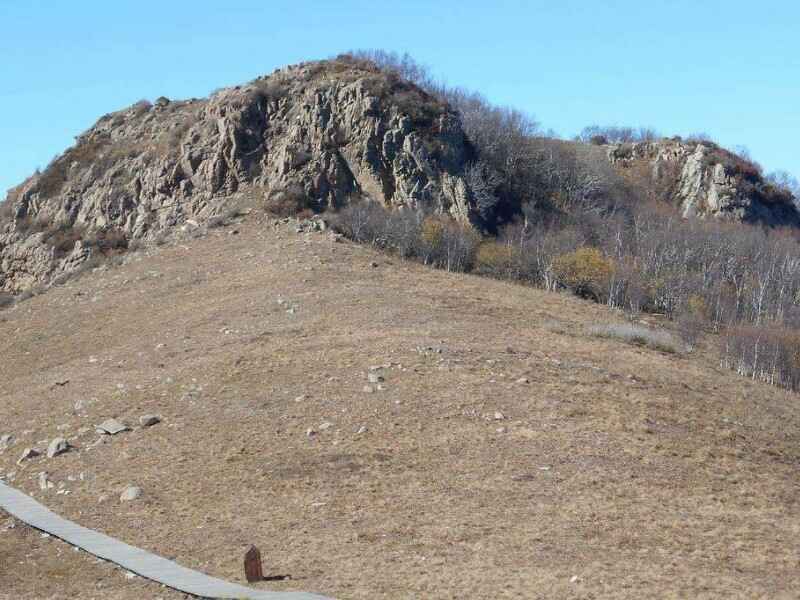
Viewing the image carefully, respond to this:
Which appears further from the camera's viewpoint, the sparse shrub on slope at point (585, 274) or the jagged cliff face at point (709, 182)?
the jagged cliff face at point (709, 182)

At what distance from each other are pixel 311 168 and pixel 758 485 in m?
32.0

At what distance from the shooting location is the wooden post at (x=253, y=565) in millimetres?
13055

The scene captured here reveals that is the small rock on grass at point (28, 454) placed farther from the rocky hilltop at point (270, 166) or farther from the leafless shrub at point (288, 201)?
the rocky hilltop at point (270, 166)

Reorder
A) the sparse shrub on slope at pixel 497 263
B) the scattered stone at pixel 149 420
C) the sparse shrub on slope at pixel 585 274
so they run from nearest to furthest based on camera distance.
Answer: the scattered stone at pixel 149 420 < the sparse shrub on slope at pixel 585 274 < the sparse shrub on slope at pixel 497 263

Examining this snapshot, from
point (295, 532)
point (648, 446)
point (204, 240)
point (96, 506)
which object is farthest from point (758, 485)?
point (204, 240)

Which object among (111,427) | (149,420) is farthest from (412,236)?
(111,427)

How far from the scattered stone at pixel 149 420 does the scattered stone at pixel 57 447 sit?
4.99 feet

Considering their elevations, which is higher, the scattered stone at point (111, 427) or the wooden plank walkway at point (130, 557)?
the scattered stone at point (111, 427)

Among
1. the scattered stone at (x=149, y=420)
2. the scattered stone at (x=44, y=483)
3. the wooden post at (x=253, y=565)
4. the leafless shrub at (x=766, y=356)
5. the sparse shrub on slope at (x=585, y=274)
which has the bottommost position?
the scattered stone at (x=44, y=483)

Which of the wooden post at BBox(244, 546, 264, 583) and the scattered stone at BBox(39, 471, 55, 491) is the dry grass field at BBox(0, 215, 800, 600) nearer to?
the scattered stone at BBox(39, 471, 55, 491)

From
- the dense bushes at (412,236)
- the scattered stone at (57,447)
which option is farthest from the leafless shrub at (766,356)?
the scattered stone at (57,447)

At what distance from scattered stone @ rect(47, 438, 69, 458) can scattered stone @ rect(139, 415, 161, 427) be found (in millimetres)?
1521

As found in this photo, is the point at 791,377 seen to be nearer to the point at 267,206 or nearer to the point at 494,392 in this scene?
the point at 494,392

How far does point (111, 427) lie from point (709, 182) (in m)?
51.6
